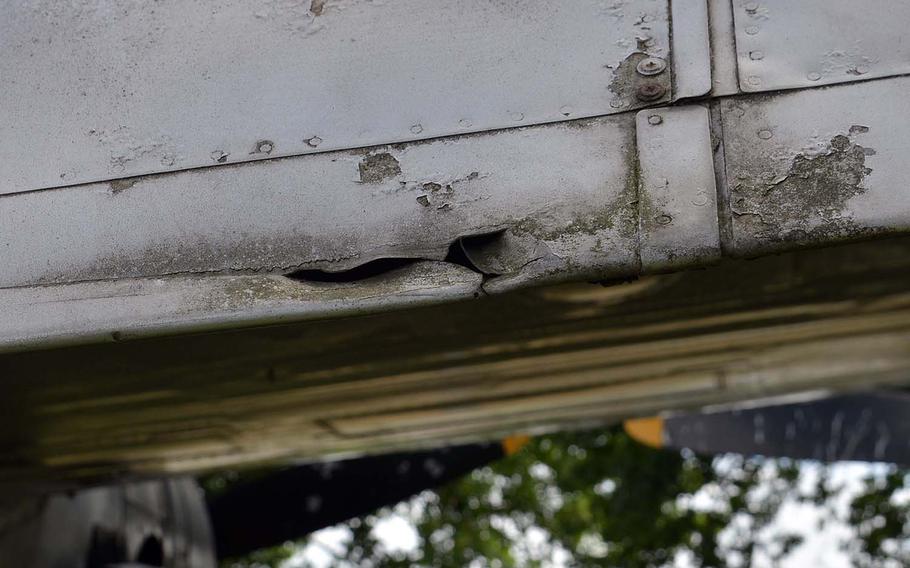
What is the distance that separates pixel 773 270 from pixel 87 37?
2.01 m

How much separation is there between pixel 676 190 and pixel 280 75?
3.32 ft

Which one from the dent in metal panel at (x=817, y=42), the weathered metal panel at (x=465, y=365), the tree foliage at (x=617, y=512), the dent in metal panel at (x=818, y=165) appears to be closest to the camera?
the dent in metal panel at (x=818, y=165)

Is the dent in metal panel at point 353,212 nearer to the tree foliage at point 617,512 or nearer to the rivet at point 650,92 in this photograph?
the rivet at point 650,92

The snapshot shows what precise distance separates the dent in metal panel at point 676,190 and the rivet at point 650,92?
0.03 m

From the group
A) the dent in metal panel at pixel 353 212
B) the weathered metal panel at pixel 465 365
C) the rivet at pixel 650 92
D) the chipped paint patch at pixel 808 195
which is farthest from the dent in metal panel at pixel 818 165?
the weathered metal panel at pixel 465 365

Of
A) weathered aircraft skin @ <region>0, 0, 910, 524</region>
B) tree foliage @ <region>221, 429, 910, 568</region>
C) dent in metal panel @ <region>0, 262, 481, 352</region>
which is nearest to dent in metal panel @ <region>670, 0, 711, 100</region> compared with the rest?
weathered aircraft skin @ <region>0, 0, 910, 524</region>

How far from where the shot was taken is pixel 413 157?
99.3 inches

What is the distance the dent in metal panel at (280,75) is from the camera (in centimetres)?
250

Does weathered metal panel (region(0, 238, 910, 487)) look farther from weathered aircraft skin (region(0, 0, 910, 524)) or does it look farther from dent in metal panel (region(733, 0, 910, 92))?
dent in metal panel (region(733, 0, 910, 92))

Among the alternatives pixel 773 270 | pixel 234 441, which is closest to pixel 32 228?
pixel 773 270

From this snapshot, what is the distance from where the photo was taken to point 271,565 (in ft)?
40.0

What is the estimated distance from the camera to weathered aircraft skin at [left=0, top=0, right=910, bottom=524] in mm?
2334

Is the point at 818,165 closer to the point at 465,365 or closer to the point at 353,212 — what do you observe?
the point at 353,212

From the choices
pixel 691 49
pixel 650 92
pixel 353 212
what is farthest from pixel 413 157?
pixel 691 49
